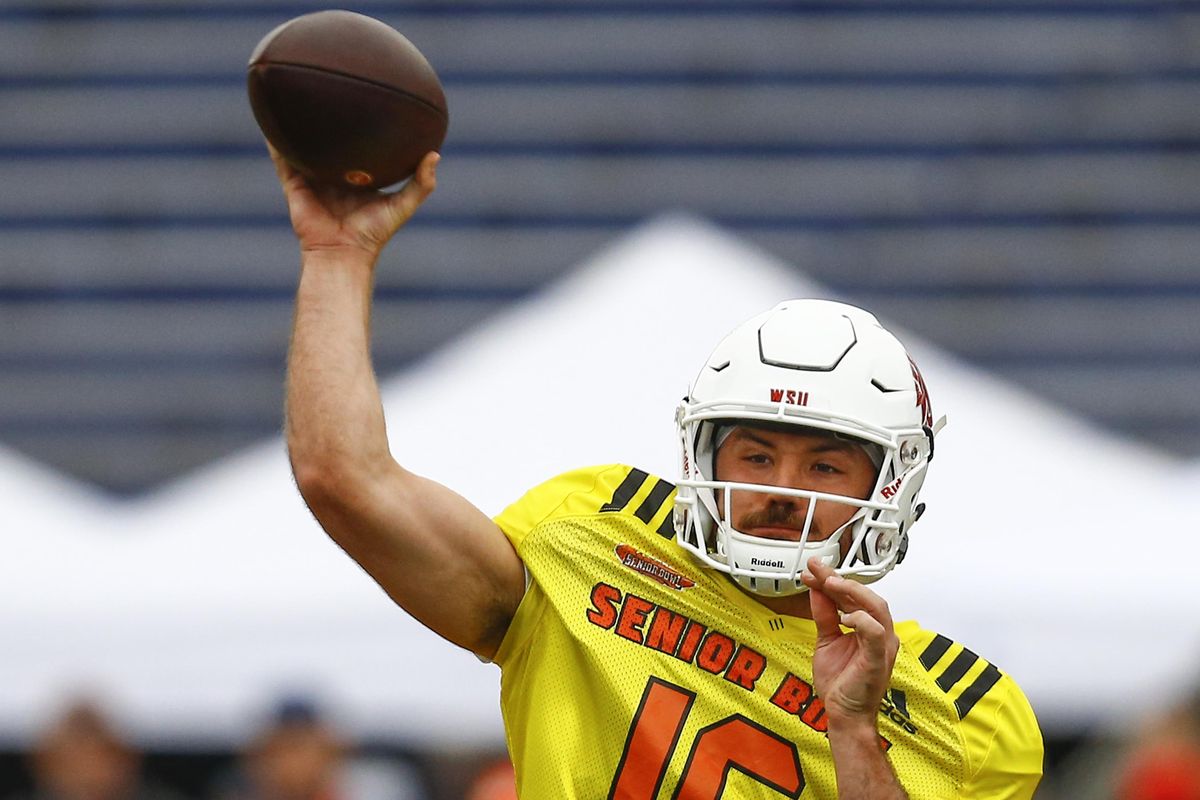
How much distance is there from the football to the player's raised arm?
0.04 m

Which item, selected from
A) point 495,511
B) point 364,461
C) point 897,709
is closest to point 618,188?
point 495,511

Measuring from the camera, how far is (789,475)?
8.64ft

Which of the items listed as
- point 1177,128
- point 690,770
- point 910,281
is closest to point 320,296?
point 690,770

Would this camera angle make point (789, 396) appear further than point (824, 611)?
Yes

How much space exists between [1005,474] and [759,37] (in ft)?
12.9

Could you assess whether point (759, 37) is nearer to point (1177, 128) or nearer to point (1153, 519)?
point (1177, 128)

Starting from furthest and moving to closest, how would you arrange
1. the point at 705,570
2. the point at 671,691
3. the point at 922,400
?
the point at 922,400
the point at 705,570
the point at 671,691

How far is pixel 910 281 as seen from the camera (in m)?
8.80

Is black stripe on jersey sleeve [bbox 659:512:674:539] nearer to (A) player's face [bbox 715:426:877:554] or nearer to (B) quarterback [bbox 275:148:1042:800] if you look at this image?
(B) quarterback [bbox 275:148:1042:800]

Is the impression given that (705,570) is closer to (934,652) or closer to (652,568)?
(652,568)

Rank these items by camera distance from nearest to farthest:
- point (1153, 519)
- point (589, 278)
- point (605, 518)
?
point (605, 518), point (1153, 519), point (589, 278)

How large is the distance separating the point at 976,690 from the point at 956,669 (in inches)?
2.0

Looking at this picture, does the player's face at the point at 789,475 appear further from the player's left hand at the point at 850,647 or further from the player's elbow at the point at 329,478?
the player's elbow at the point at 329,478

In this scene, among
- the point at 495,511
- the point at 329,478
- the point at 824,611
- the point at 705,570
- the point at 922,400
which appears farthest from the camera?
the point at 495,511
